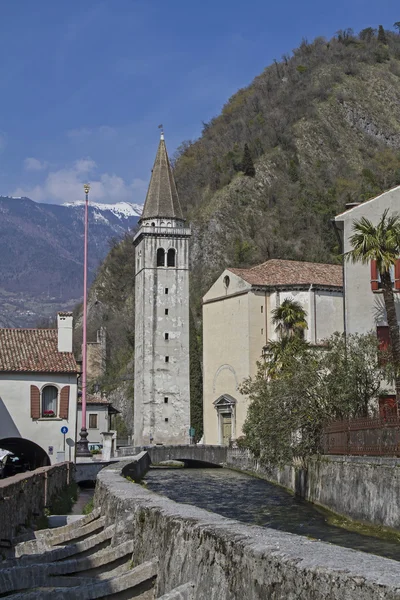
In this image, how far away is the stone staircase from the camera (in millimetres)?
6410

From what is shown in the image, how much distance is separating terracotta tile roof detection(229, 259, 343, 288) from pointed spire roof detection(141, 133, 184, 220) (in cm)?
1570

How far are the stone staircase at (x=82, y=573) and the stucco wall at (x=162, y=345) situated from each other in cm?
6386

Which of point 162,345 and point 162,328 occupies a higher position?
point 162,328

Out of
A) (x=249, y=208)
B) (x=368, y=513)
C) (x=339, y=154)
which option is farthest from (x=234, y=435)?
(x=339, y=154)

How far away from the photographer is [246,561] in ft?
16.0

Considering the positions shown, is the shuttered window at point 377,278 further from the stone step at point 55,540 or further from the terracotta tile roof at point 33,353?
the stone step at point 55,540

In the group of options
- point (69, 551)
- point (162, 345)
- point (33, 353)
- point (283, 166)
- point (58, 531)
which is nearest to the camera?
point (69, 551)

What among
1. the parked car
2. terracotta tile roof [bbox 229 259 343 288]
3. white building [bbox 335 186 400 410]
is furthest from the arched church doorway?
white building [bbox 335 186 400 410]

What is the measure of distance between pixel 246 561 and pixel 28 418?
114 feet

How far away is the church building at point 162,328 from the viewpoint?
74.9 m

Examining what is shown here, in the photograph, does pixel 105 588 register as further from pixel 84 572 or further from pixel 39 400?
pixel 39 400

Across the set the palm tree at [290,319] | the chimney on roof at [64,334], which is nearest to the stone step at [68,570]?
the chimney on roof at [64,334]

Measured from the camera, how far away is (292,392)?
31.5 m

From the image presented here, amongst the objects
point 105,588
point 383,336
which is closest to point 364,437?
point 383,336
